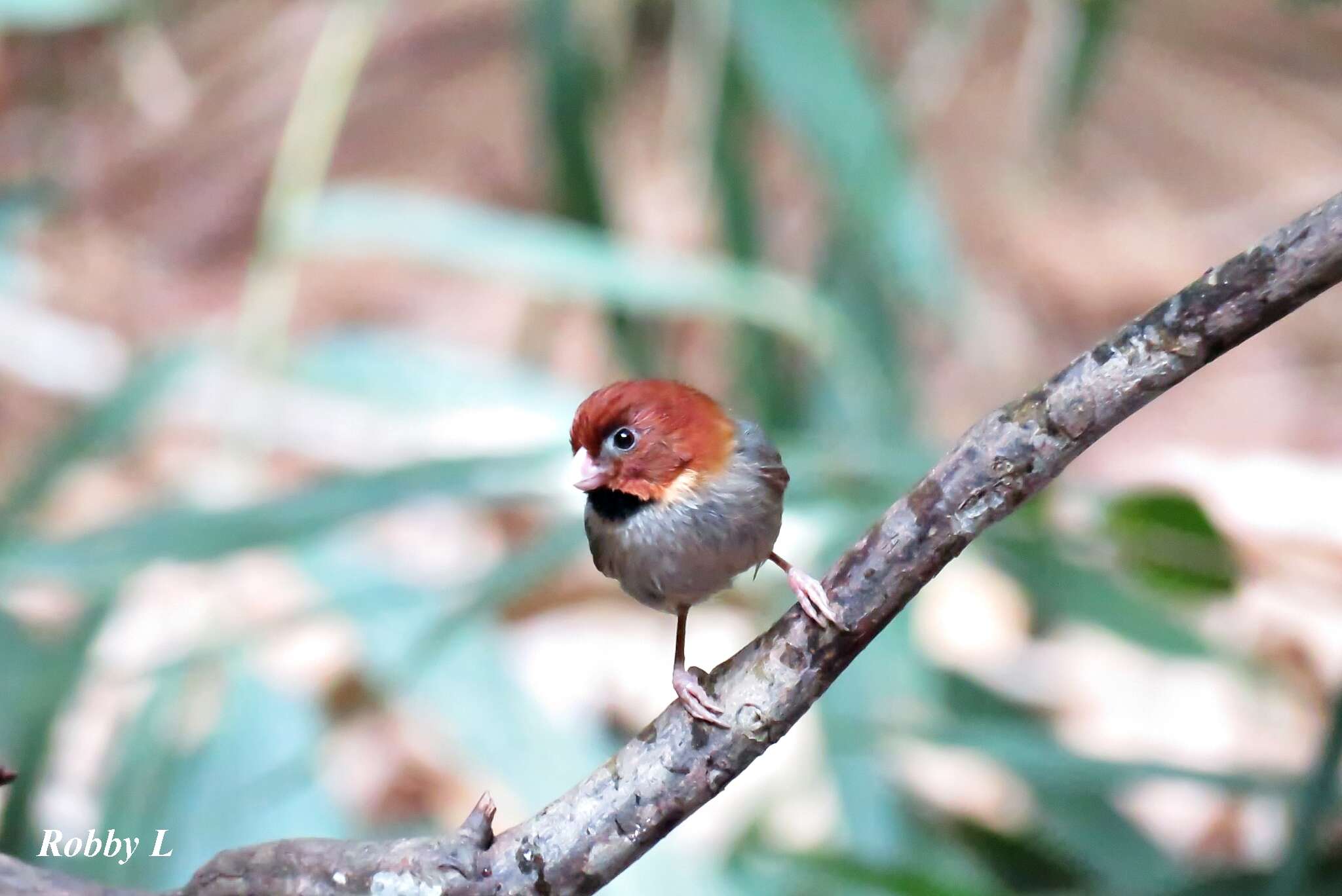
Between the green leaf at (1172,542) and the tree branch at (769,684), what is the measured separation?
0.95 m

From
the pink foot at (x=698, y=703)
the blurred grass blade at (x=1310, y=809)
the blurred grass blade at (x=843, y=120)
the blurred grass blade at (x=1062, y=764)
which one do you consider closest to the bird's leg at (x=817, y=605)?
the pink foot at (x=698, y=703)

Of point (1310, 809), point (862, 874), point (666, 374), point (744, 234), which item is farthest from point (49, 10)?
point (1310, 809)

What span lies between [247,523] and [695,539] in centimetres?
122

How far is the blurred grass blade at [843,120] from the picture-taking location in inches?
86.9

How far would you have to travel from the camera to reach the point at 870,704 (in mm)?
2320

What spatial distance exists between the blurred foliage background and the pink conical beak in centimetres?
96

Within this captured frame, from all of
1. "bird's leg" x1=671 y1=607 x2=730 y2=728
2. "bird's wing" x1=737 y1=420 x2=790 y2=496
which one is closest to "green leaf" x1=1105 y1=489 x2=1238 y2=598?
"bird's wing" x1=737 y1=420 x2=790 y2=496

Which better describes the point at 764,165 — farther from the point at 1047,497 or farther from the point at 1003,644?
the point at 1047,497

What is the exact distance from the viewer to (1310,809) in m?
1.75

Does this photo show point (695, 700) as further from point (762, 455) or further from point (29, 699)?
point (29, 699)

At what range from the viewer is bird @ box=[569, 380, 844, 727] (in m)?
1.10

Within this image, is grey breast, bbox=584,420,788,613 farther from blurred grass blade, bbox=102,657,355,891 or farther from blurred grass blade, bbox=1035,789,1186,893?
blurred grass blade, bbox=1035,789,1186,893

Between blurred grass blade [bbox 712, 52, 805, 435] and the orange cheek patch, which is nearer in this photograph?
the orange cheek patch

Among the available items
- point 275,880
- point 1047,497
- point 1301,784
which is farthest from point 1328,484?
point 275,880
